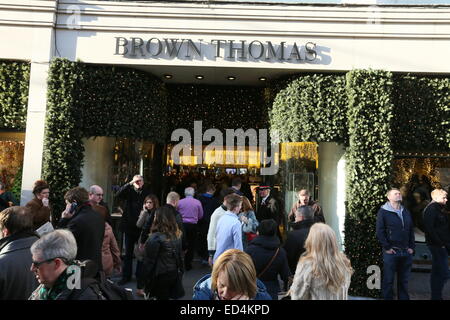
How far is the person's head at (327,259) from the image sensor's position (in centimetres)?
294

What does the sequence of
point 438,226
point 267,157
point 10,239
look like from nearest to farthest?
1. point 10,239
2. point 438,226
3. point 267,157

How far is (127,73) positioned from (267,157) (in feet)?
14.5

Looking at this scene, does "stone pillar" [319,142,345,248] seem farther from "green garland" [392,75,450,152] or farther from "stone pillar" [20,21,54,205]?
"stone pillar" [20,21,54,205]

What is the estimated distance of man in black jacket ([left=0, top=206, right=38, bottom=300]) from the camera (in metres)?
3.16

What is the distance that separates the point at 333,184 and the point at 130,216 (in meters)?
4.75

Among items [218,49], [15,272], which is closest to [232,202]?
[15,272]

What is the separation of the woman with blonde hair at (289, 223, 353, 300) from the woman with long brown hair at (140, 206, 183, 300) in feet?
7.12

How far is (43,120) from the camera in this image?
8.18 m

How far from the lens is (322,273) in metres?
2.95

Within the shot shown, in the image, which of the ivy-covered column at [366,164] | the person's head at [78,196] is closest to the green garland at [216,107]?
the ivy-covered column at [366,164]

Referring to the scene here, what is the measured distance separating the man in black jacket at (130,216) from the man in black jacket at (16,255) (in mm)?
3660
